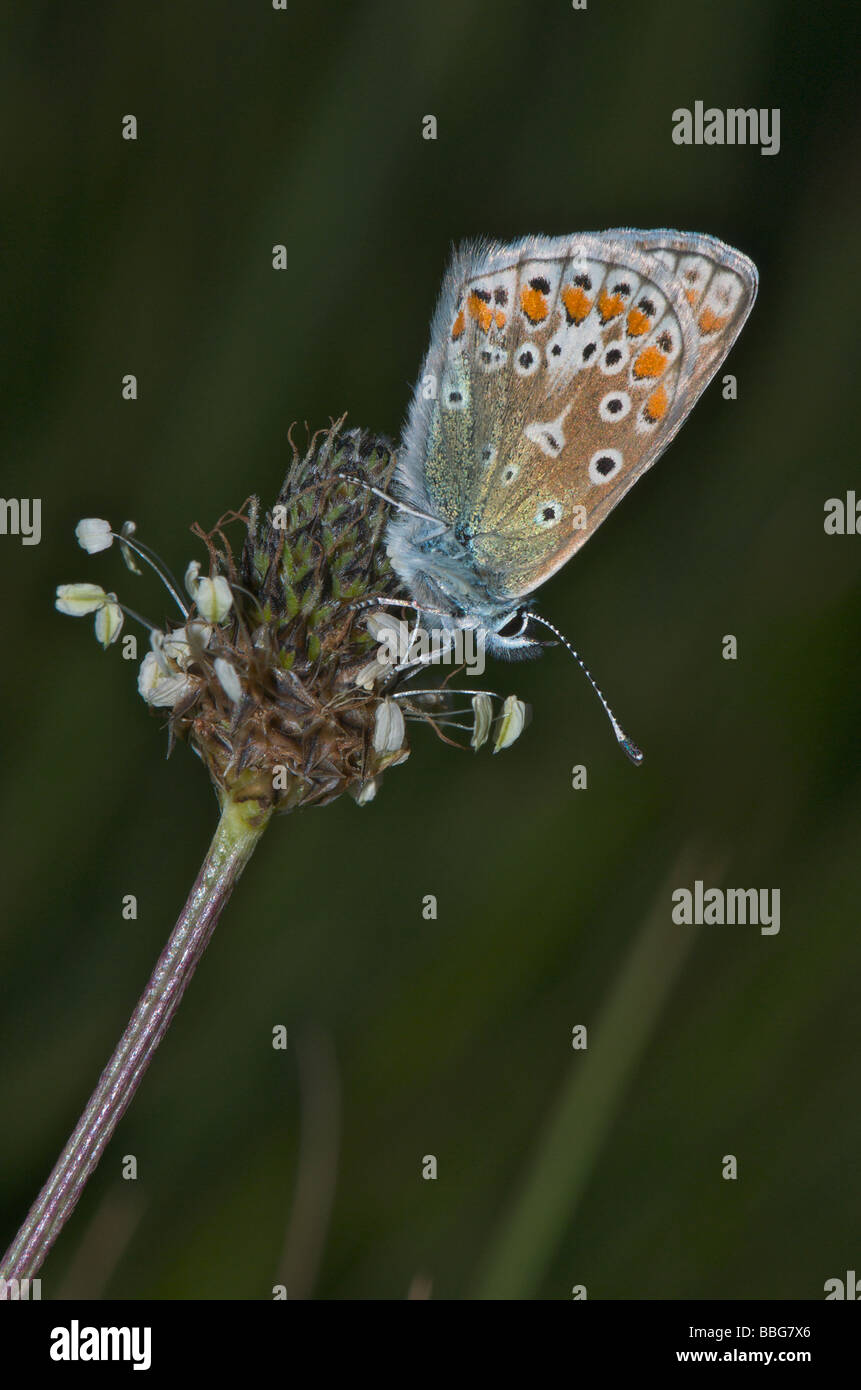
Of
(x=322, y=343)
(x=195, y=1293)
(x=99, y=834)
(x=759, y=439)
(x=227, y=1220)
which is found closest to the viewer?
(x=195, y=1293)

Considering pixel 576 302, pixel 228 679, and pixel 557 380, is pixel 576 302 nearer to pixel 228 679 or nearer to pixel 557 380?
pixel 557 380

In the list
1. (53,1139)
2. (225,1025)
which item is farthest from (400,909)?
(53,1139)

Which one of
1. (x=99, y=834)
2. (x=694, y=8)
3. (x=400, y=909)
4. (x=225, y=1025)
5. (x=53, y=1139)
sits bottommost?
Result: (x=53, y=1139)

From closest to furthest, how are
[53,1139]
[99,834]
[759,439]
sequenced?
[53,1139]
[99,834]
[759,439]

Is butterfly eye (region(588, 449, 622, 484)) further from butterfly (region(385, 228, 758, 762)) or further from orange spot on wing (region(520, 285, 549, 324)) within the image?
orange spot on wing (region(520, 285, 549, 324))

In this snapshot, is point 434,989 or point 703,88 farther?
point 703,88

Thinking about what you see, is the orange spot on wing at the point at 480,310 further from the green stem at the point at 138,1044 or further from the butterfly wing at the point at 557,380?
the green stem at the point at 138,1044

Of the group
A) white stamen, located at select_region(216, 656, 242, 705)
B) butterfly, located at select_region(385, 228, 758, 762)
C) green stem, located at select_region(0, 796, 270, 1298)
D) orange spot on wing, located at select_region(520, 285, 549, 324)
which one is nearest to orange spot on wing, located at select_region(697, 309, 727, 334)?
butterfly, located at select_region(385, 228, 758, 762)

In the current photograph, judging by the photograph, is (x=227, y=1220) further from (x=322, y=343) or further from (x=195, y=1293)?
(x=322, y=343)
